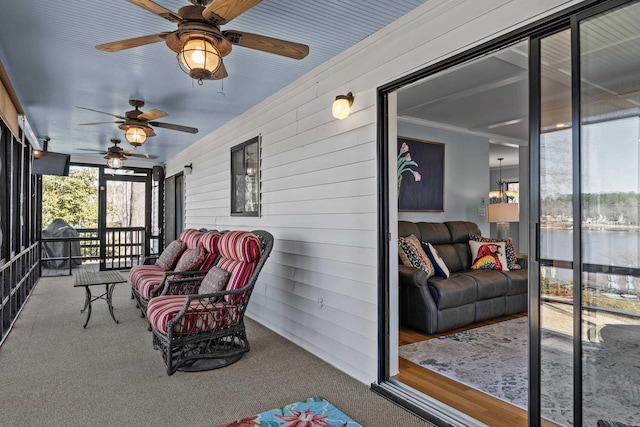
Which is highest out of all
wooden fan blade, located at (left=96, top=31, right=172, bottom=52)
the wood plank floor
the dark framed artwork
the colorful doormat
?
wooden fan blade, located at (left=96, top=31, right=172, bottom=52)

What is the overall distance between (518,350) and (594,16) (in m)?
2.86

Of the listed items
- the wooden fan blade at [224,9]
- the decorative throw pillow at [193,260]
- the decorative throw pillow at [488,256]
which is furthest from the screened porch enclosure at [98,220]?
the wooden fan blade at [224,9]

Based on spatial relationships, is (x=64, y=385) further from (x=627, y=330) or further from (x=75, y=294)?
(x=75, y=294)

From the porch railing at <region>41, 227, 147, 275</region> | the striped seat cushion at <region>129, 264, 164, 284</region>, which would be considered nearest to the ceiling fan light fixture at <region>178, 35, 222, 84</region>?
the striped seat cushion at <region>129, 264, 164, 284</region>

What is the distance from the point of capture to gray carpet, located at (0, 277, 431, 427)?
2.50 metres

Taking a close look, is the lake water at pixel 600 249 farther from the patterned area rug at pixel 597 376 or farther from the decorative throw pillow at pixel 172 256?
the decorative throw pillow at pixel 172 256

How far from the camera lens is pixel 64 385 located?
9.64 feet

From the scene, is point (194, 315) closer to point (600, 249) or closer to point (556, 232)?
point (556, 232)

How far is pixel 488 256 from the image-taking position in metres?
5.09

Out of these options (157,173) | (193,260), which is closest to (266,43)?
(193,260)

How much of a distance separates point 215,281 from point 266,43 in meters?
2.15

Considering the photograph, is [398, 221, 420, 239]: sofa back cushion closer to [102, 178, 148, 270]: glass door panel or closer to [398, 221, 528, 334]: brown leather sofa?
[398, 221, 528, 334]: brown leather sofa

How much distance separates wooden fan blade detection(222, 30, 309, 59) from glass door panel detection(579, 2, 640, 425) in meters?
1.54

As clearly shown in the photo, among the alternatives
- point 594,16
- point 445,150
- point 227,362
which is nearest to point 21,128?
point 227,362
